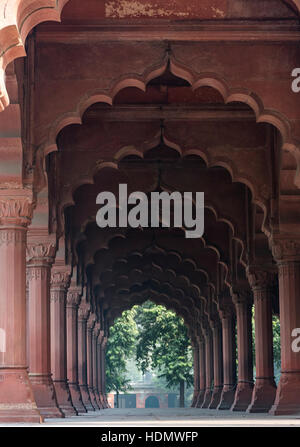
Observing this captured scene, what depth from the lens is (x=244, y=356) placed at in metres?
25.4

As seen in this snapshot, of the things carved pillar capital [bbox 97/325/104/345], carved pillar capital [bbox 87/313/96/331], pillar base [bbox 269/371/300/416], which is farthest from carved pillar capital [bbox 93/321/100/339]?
pillar base [bbox 269/371/300/416]

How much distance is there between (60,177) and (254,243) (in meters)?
5.20

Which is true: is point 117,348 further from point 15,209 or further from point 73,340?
point 15,209

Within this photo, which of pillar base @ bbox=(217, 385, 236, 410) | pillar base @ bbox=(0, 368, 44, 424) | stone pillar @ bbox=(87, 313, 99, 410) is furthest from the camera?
stone pillar @ bbox=(87, 313, 99, 410)

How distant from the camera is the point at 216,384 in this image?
33625 mm

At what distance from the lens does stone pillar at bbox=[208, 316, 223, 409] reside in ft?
109

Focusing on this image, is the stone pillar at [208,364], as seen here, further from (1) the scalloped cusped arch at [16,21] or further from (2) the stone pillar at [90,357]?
(1) the scalloped cusped arch at [16,21]

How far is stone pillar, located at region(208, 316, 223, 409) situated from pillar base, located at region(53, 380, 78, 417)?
11090 millimetres


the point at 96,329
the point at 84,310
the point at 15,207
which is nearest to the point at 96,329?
the point at 96,329

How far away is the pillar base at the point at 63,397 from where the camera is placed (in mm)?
21350

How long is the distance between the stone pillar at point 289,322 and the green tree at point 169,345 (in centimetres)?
3605

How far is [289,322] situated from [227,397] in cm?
1200

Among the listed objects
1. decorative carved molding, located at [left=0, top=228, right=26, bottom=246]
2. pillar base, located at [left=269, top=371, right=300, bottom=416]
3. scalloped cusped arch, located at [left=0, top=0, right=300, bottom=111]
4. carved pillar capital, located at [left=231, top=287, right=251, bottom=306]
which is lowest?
pillar base, located at [left=269, top=371, right=300, bottom=416]

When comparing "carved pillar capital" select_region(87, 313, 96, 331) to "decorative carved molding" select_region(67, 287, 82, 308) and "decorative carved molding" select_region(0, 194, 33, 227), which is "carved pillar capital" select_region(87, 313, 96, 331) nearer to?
"decorative carved molding" select_region(67, 287, 82, 308)
